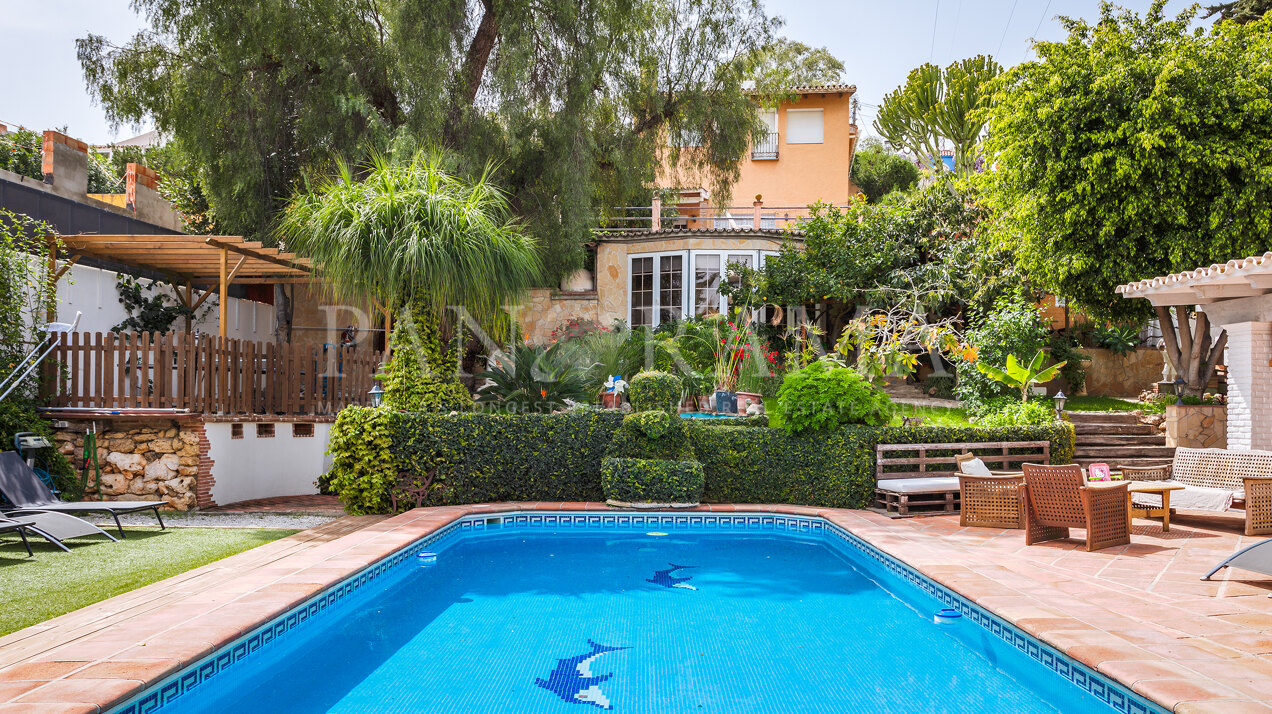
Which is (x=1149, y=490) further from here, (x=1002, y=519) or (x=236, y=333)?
(x=236, y=333)

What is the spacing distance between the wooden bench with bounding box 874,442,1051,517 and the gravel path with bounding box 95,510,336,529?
6.33 meters

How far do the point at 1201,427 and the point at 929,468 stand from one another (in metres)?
4.89

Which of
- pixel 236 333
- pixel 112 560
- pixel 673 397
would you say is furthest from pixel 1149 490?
pixel 236 333

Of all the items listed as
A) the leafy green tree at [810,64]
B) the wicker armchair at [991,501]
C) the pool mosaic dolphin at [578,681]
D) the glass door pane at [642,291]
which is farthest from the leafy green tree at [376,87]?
the leafy green tree at [810,64]

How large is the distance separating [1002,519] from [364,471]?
689cm

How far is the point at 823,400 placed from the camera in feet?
29.5

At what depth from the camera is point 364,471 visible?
847cm

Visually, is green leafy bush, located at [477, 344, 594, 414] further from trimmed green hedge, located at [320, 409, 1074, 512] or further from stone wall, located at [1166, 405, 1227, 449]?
stone wall, located at [1166, 405, 1227, 449]

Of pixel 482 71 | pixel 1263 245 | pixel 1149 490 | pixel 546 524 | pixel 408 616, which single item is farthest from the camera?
pixel 482 71

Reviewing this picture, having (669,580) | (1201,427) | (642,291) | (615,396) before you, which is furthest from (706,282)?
(669,580)

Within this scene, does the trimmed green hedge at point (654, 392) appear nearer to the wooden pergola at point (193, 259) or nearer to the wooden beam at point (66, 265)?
the wooden pergola at point (193, 259)

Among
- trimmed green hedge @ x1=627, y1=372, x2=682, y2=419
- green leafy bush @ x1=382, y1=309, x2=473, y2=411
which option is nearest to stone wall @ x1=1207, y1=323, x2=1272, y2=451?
trimmed green hedge @ x1=627, y1=372, x2=682, y2=419

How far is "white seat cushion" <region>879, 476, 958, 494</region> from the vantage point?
8570 millimetres

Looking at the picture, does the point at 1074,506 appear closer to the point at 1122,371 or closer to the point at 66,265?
the point at 66,265
